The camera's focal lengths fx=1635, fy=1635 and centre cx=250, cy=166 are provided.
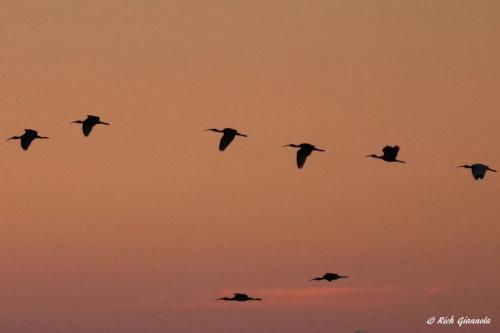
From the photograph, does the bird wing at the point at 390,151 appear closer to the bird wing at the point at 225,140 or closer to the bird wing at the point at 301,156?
the bird wing at the point at 301,156

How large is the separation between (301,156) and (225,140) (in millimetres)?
4290

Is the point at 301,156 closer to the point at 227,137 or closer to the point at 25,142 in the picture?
the point at 227,137

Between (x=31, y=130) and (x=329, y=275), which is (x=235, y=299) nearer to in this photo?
(x=329, y=275)

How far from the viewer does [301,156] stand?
89.9 meters

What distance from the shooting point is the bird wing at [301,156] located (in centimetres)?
8967

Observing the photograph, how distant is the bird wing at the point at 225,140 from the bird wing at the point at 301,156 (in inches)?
150

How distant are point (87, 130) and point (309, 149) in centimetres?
1229

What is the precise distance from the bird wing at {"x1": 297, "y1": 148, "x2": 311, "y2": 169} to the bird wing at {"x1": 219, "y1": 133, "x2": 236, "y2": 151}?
381 centimetres

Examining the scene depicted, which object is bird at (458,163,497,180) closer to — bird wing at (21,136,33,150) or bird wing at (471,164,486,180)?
bird wing at (471,164,486,180)

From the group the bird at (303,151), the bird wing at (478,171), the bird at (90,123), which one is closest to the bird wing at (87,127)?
the bird at (90,123)

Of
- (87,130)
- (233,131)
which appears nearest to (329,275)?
(233,131)

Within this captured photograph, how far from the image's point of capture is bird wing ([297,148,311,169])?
89669 mm

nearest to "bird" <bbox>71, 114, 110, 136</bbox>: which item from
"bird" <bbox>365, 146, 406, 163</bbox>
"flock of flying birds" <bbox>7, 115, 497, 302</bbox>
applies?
"flock of flying birds" <bbox>7, 115, 497, 302</bbox>

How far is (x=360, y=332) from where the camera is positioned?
87812mm
